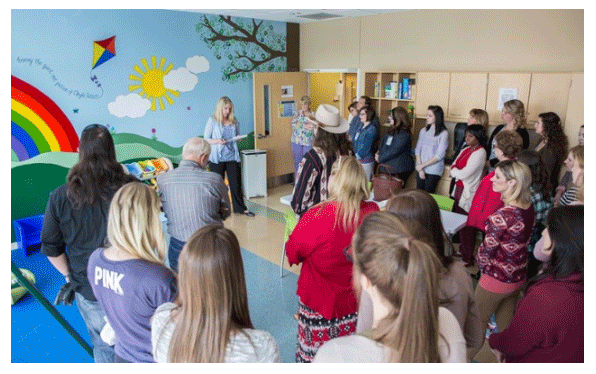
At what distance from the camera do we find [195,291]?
1420mm

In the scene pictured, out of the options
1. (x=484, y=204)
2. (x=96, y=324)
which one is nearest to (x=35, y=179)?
(x=96, y=324)

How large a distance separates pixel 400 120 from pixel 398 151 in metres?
0.41

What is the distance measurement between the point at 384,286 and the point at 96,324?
6.01 feet

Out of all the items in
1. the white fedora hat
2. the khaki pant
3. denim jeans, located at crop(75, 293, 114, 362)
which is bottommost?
the khaki pant

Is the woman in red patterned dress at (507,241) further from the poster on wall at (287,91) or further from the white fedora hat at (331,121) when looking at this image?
the poster on wall at (287,91)

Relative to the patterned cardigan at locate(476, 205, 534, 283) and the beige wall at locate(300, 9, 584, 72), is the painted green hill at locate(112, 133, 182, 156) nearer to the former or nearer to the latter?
the beige wall at locate(300, 9, 584, 72)

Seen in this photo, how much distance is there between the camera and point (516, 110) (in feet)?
16.2

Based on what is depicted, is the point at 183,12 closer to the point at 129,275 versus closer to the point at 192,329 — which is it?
the point at 129,275

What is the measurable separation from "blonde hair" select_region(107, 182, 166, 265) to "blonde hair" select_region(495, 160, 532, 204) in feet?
7.01

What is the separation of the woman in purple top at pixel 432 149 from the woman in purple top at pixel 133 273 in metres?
4.48

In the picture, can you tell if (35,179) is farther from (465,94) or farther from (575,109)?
(575,109)

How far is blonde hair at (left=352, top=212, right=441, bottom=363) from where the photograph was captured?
3.99 feet

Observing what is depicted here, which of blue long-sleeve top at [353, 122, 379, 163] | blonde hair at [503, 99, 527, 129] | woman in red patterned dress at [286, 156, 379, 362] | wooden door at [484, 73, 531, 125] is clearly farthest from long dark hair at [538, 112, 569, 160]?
woman in red patterned dress at [286, 156, 379, 362]

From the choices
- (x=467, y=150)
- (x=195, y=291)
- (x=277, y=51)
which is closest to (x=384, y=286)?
(x=195, y=291)
